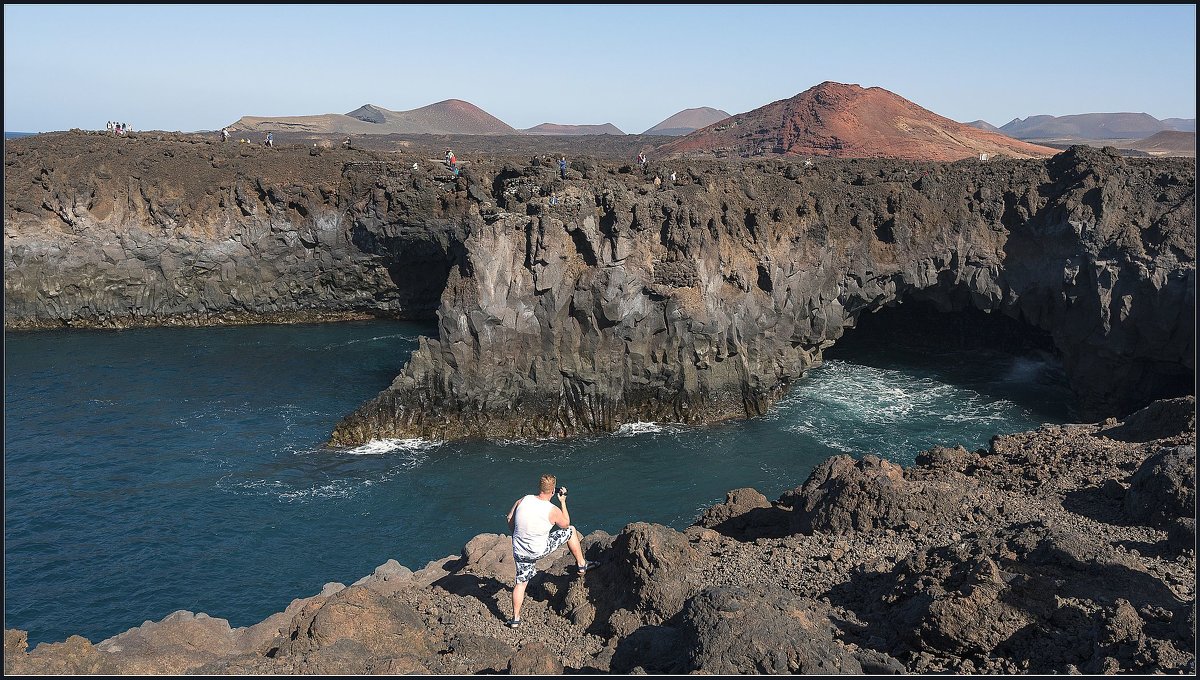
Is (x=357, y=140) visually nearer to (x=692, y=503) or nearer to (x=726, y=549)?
(x=692, y=503)

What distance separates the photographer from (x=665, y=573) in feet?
41.9

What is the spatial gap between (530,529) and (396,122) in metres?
144

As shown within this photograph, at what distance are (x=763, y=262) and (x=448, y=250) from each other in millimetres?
21484

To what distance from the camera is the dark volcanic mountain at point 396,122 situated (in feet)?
407

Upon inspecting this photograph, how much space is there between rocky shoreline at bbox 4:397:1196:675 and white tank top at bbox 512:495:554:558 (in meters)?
0.97

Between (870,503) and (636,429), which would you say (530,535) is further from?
(636,429)

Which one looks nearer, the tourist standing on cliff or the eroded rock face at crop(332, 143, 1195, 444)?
the tourist standing on cliff

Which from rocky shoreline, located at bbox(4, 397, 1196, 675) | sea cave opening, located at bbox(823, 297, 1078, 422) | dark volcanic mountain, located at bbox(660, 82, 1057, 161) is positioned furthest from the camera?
dark volcanic mountain, located at bbox(660, 82, 1057, 161)

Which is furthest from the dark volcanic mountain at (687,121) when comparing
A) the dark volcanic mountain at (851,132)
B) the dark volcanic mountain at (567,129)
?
the dark volcanic mountain at (851,132)

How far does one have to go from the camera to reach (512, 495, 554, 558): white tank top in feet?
42.5

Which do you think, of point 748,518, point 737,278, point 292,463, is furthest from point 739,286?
point 748,518

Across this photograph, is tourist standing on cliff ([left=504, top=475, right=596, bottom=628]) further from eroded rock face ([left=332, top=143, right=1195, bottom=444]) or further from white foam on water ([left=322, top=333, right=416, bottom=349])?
white foam on water ([left=322, top=333, right=416, bottom=349])

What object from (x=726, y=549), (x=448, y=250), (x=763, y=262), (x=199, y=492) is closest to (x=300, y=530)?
(x=199, y=492)

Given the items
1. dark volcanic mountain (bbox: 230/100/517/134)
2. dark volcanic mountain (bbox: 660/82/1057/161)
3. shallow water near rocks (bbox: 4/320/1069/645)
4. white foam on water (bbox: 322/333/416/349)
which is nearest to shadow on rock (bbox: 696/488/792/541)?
shallow water near rocks (bbox: 4/320/1069/645)
